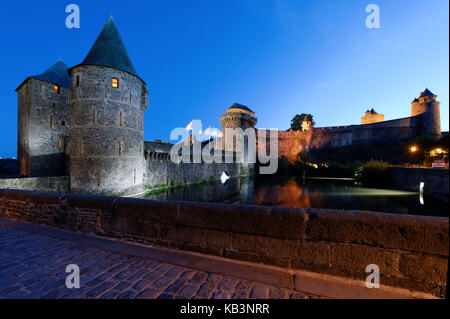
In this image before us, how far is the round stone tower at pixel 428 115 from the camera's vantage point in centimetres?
3092

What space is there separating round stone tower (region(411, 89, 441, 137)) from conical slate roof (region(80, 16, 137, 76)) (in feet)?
144

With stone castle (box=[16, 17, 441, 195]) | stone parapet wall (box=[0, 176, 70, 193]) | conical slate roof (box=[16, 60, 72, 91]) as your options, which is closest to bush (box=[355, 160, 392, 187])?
stone castle (box=[16, 17, 441, 195])

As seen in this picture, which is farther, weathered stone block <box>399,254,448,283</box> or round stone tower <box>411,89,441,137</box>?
round stone tower <box>411,89,441,137</box>

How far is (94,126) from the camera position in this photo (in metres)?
12.2

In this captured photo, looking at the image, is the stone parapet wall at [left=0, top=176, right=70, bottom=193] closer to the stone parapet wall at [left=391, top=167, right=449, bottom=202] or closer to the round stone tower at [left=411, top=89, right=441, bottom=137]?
the stone parapet wall at [left=391, top=167, right=449, bottom=202]

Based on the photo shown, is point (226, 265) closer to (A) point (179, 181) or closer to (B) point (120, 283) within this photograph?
(B) point (120, 283)

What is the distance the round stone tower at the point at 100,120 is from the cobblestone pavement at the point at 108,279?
11049mm

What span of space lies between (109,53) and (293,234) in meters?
16.0

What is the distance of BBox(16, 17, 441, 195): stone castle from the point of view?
12164 millimetres

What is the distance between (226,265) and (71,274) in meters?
1.72

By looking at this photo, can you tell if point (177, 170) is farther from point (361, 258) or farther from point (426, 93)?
point (426, 93)

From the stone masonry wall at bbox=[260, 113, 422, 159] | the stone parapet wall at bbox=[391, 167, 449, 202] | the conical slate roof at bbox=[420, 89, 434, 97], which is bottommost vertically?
the stone parapet wall at bbox=[391, 167, 449, 202]

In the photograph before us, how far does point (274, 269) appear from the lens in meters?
2.13

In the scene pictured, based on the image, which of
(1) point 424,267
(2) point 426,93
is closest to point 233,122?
(1) point 424,267
